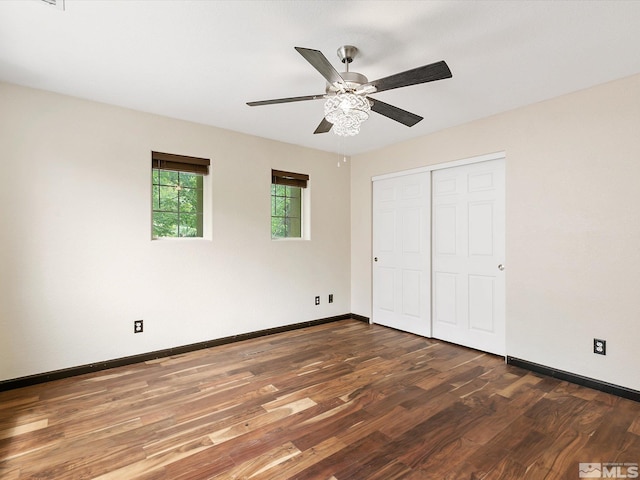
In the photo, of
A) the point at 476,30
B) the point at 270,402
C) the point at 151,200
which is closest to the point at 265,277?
the point at 151,200

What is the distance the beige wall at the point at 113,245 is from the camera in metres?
2.71

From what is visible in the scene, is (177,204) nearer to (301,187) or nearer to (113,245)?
(113,245)

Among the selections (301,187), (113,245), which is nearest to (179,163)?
(113,245)

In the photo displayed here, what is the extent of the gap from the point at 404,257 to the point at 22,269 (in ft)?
12.7

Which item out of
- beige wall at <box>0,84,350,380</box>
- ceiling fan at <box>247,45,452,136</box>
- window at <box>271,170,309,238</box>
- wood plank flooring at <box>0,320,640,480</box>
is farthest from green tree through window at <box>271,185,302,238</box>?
ceiling fan at <box>247,45,452,136</box>

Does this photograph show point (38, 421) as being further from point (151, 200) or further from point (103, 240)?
point (151, 200)

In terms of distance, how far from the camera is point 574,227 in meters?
2.82

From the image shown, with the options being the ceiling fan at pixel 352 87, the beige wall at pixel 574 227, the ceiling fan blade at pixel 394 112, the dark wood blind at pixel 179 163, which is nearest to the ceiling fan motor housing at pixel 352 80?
the ceiling fan at pixel 352 87

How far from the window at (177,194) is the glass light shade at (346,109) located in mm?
1992

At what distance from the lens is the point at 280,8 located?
1812 millimetres

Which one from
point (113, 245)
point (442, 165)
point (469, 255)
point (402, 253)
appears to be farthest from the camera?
point (402, 253)

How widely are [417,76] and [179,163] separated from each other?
8.54 feet

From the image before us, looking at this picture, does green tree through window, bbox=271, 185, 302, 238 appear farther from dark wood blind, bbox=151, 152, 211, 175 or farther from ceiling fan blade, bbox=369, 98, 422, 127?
ceiling fan blade, bbox=369, 98, 422, 127

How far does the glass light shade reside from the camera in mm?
2062
